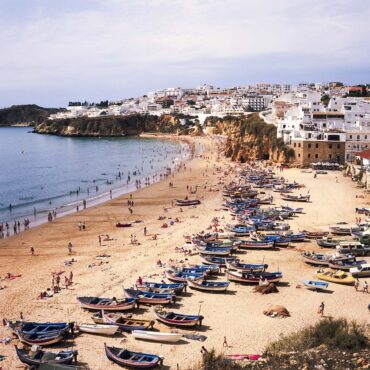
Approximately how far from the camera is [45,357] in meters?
14.0

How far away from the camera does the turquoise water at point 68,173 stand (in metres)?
41.0

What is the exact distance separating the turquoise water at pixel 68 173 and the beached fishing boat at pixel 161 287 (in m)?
18.6

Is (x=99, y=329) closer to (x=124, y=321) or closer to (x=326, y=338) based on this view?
(x=124, y=321)

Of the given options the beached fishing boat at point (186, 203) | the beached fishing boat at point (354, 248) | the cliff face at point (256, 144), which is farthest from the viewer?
the cliff face at point (256, 144)

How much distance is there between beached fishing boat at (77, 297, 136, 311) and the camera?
17.6m

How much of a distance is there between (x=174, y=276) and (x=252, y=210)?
1398 cm

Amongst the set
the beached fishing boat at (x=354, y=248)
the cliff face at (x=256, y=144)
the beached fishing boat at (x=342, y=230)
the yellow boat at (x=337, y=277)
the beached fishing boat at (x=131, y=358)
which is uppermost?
the cliff face at (x=256, y=144)

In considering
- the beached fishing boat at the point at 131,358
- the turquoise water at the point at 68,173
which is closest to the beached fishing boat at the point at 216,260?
the beached fishing boat at the point at 131,358

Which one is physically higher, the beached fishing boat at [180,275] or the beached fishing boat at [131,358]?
the beached fishing boat at [180,275]

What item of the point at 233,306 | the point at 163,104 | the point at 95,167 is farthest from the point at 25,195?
the point at 163,104

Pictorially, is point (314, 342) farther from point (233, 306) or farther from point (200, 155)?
point (200, 155)

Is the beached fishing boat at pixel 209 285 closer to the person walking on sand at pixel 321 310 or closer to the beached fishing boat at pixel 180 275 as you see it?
the beached fishing boat at pixel 180 275

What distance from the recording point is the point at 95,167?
2571 inches

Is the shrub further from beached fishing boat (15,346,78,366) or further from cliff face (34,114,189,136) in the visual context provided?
cliff face (34,114,189,136)
